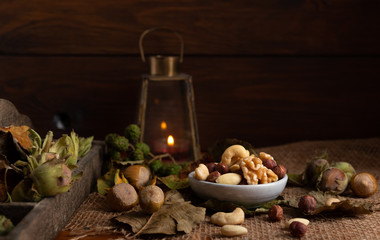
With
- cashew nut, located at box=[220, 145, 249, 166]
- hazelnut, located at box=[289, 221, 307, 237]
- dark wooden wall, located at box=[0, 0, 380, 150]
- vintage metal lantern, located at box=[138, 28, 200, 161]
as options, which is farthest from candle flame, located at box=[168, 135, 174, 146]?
hazelnut, located at box=[289, 221, 307, 237]

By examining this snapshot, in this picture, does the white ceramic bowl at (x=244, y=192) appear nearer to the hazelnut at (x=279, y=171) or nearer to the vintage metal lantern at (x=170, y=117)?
the hazelnut at (x=279, y=171)

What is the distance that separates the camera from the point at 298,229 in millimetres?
739

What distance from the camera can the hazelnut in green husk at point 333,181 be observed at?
964 mm

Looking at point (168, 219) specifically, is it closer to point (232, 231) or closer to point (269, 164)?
point (232, 231)

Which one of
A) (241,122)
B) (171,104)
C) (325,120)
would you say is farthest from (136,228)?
(325,120)

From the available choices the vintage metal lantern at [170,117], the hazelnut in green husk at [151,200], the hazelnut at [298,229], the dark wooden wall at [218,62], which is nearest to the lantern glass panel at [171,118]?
the vintage metal lantern at [170,117]

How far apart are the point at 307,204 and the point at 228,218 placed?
154 mm

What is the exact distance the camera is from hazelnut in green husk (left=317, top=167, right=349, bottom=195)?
0.96 m

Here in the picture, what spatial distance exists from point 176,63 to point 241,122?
13.9 inches

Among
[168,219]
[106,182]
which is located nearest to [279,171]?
[168,219]

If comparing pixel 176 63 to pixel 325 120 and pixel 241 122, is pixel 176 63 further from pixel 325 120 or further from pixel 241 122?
pixel 325 120

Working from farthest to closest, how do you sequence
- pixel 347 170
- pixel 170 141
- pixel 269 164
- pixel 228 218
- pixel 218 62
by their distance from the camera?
pixel 218 62 < pixel 170 141 < pixel 347 170 < pixel 269 164 < pixel 228 218

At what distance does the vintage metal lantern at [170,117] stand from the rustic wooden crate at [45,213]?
348 mm

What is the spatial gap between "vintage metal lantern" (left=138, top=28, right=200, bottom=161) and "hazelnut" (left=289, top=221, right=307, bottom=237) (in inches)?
20.8
